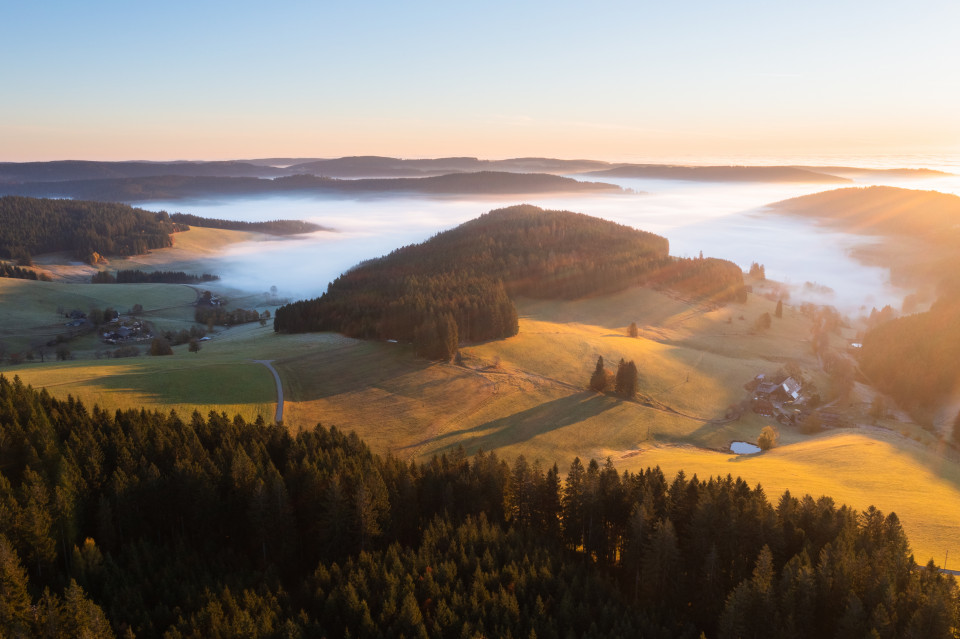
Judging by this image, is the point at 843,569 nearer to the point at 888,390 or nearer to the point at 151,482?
the point at 151,482

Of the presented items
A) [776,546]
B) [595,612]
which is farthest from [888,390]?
[595,612]

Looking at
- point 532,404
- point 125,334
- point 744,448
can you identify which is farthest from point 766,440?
point 125,334

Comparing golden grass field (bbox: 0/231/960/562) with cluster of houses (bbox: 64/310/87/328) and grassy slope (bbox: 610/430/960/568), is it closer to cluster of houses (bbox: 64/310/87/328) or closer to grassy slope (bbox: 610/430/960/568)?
grassy slope (bbox: 610/430/960/568)


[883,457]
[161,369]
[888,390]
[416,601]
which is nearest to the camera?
[416,601]

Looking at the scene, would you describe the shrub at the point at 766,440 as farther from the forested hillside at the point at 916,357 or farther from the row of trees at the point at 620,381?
the forested hillside at the point at 916,357

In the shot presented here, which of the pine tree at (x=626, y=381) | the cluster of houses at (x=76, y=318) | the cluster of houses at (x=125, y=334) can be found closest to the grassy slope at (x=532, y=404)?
the pine tree at (x=626, y=381)

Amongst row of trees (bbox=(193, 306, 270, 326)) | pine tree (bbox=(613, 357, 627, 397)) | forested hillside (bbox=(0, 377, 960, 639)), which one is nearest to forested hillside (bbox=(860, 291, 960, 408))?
pine tree (bbox=(613, 357, 627, 397))
